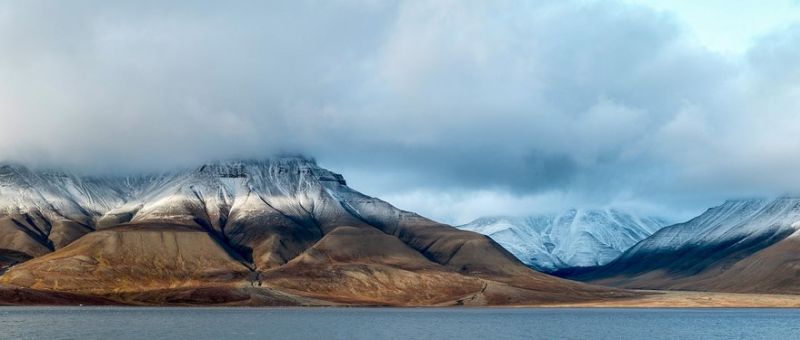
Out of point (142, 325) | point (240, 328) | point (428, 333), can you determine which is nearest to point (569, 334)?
point (428, 333)

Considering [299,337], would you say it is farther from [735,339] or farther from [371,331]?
[735,339]

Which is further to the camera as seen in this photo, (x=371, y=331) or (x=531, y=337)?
(x=371, y=331)

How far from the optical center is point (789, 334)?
194625 millimetres

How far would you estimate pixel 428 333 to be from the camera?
18812 cm

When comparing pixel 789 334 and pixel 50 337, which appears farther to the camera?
pixel 789 334

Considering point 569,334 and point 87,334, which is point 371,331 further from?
point 87,334

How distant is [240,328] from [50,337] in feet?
162

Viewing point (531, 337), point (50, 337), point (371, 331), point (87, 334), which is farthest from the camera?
point (371, 331)

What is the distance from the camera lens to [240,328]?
194500 millimetres

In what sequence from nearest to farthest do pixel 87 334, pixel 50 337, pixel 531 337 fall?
1. pixel 50 337
2. pixel 87 334
3. pixel 531 337

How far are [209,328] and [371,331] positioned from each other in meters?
32.7

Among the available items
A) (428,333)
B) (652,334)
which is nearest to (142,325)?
(428,333)

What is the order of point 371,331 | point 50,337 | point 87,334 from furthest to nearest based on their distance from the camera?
point 371,331, point 87,334, point 50,337

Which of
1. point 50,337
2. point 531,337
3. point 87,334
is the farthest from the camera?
point 531,337
